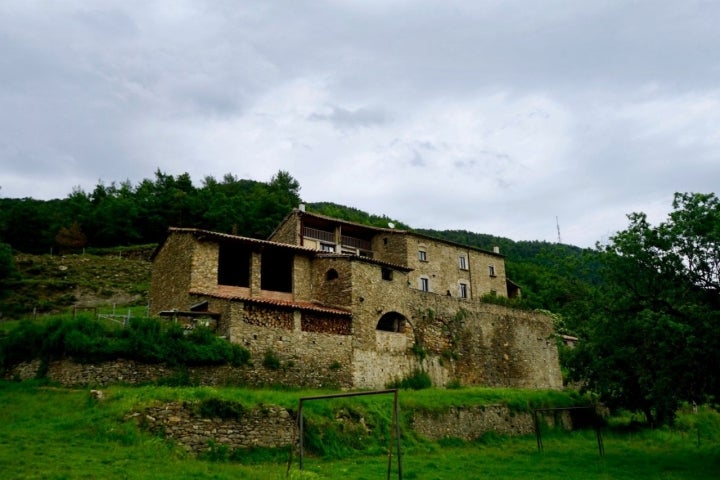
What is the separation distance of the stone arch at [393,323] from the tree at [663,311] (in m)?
11.4

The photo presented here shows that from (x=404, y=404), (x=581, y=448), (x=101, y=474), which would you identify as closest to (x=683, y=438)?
(x=581, y=448)

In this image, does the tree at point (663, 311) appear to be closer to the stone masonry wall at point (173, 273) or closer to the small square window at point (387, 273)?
the small square window at point (387, 273)

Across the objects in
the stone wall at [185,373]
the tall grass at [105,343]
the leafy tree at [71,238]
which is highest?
the leafy tree at [71,238]

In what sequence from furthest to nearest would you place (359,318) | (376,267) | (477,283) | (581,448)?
1. (477,283)
2. (376,267)
3. (359,318)
4. (581,448)

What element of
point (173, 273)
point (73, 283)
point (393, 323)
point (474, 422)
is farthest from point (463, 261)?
point (73, 283)

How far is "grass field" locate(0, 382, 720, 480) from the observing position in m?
16.6

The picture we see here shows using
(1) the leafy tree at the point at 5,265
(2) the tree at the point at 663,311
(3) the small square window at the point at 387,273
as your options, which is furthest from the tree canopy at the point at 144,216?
(2) the tree at the point at 663,311

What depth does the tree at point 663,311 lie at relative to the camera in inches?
920

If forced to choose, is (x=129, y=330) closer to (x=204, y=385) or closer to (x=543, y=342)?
(x=204, y=385)

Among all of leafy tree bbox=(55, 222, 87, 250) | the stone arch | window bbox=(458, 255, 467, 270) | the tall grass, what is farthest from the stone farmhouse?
leafy tree bbox=(55, 222, 87, 250)

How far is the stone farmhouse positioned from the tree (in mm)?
5780

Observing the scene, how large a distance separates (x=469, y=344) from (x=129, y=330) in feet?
73.2

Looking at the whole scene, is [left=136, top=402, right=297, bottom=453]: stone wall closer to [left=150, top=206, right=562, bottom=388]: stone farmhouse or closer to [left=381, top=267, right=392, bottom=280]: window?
[left=150, top=206, right=562, bottom=388]: stone farmhouse

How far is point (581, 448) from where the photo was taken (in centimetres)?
2992
